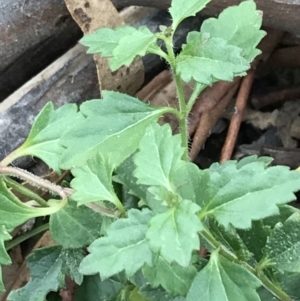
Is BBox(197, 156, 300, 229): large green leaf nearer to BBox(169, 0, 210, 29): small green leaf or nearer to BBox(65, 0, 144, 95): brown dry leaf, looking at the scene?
BBox(169, 0, 210, 29): small green leaf

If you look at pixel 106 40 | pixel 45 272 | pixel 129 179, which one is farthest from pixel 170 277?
pixel 106 40

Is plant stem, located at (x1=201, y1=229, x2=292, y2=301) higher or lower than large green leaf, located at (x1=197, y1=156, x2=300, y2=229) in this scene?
lower

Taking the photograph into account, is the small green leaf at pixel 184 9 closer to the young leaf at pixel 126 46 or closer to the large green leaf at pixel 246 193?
the young leaf at pixel 126 46

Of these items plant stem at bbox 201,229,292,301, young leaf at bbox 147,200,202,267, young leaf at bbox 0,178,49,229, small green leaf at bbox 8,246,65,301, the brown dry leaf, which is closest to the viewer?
young leaf at bbox 147,200,202,267

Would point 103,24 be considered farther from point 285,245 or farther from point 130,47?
point 285,245

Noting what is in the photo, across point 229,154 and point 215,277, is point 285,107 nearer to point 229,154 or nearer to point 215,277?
point 229,154

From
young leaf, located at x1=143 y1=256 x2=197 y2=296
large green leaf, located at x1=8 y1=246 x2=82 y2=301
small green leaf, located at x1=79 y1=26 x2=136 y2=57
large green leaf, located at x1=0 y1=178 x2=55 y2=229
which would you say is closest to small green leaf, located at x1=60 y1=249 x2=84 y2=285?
large green leaf, located at x1=8 y1=246 x2=82 y2=301

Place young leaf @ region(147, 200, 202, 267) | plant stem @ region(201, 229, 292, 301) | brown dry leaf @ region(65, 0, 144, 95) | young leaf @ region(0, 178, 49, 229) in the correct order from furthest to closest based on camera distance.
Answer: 1. brown dry leaf @ region(65, 0, 144, 95)
2. young leaf @ region(0, 178, 49, 229)
3. plant stem @ region(201, 229, 292, 301)
4. young leaf @ region(147, 200, 202, 267)
